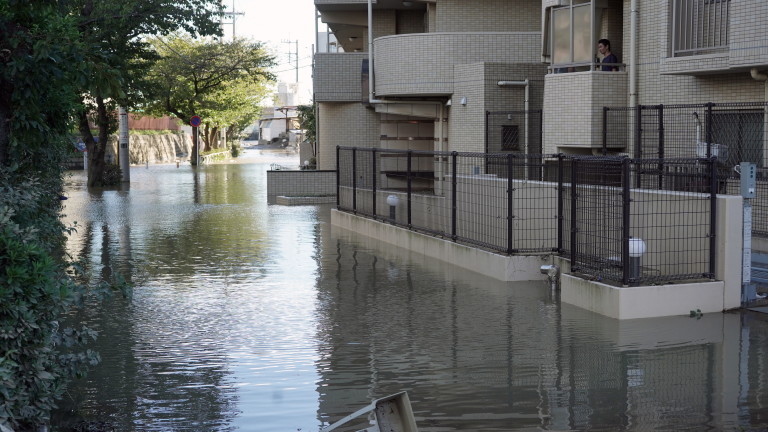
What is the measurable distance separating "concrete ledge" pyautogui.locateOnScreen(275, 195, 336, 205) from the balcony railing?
48.8 feet

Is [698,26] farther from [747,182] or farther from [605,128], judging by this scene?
[747,182]

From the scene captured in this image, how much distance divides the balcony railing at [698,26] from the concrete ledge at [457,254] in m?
4.75

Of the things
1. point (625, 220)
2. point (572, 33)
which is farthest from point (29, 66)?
point (572, 33)

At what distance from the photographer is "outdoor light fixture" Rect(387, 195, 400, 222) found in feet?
64.7

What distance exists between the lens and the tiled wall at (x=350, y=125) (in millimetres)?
32438

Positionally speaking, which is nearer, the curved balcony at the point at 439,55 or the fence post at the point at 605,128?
the fence post at the point at 605,128

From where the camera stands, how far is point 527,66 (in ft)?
75.8

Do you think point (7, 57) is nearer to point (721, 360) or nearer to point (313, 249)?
point (721, 360)

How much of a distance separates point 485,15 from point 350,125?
7930 mm

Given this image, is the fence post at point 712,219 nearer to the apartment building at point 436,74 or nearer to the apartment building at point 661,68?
the apartment building at point 661,68

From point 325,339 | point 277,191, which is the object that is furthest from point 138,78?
point 325,339

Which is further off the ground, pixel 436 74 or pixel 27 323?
pixel 436 74

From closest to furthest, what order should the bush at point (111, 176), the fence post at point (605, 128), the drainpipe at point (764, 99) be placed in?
1. the drainpipe at point (764, 99)
2. the fence post at point (605, 128)
3. the bush at point (111, 176)

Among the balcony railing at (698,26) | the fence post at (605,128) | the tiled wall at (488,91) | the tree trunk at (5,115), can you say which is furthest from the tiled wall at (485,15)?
the tree trunk at (5,115)
